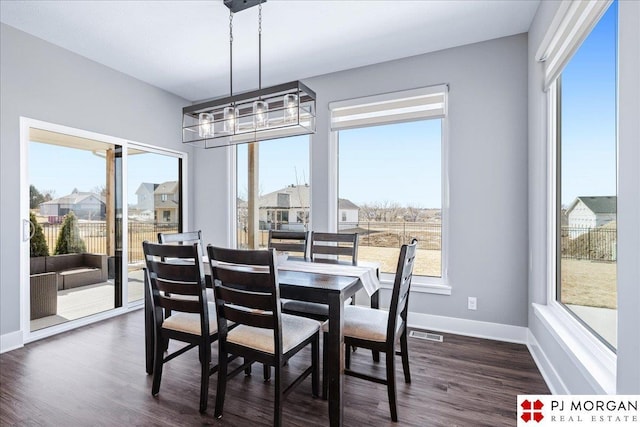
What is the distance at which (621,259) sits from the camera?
4.25 feet

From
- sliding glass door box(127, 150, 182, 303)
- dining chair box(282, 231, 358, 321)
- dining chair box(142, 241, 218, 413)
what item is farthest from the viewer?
sliding glass door box(127, 150, 182, 303)

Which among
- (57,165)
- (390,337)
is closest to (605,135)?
(390,337)

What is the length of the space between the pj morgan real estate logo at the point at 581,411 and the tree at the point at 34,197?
4.15 metres

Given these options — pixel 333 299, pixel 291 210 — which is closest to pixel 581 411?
pixel 333 299

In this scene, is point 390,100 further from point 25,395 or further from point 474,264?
point 25,395

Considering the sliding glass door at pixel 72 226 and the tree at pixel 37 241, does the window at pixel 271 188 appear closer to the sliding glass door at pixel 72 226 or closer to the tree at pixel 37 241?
the sliding glass door at pixel 72 226

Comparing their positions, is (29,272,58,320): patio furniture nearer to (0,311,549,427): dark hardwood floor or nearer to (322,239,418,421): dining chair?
(0,311,549,427): dark hardwood floor

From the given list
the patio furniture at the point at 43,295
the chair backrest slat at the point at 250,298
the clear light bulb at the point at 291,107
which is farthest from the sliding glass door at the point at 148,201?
the chair backrest slat at the point at 250,298

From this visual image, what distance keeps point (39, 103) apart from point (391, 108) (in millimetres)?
3463

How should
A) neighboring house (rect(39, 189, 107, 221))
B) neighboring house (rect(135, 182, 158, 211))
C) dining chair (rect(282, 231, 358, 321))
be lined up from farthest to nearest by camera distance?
neighboring house (rect(135, 182, 158, 211)), neighboring house (rect(39, 189, 107, 221)), dining chair (rect(282, 231, 358, 321))

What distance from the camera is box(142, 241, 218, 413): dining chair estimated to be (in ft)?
6.16

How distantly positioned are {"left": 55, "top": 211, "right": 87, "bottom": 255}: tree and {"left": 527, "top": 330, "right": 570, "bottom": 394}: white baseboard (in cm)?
443

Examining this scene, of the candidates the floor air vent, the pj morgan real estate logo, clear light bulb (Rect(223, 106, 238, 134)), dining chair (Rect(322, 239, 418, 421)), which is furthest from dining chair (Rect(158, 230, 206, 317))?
the pj morgan real estate logo

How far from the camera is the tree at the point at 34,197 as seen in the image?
3.00m
